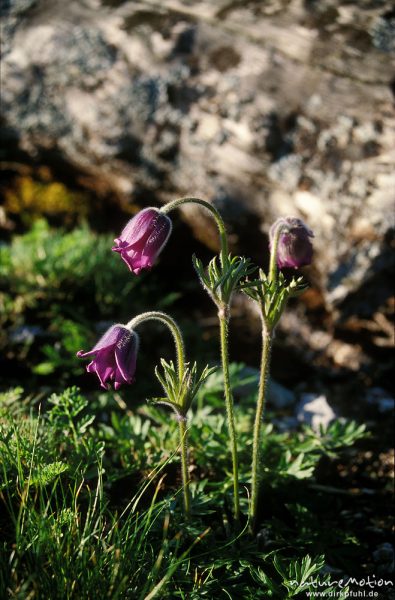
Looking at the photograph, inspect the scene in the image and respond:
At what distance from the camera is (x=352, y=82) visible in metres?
3.68

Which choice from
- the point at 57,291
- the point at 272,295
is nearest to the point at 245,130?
the point at 57,291

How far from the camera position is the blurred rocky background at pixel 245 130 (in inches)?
143

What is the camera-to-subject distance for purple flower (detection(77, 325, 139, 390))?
7.09 ft

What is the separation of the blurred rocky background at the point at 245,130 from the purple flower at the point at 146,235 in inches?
66.9

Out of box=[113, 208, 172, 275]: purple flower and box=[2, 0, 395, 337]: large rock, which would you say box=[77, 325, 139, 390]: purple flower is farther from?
box=[2, 0, 395, 337]: large rock

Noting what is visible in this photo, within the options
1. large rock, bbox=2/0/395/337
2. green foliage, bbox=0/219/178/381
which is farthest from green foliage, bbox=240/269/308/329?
green foliage, bbox=0/219/178/381

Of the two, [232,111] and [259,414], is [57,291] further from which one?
[259,414]

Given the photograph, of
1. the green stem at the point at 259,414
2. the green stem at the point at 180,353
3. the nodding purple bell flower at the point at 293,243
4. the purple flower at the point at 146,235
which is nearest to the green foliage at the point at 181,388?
the green stem at the point at 180,353

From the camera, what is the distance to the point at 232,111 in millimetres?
3859

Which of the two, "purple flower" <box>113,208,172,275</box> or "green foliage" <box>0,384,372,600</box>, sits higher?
"purple flower" <box>113,208,172,275</box>

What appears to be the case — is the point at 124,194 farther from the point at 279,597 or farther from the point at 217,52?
the point at 279,597

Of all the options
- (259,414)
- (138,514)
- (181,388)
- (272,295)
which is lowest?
(138,514)

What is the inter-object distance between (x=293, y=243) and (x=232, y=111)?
1785mm

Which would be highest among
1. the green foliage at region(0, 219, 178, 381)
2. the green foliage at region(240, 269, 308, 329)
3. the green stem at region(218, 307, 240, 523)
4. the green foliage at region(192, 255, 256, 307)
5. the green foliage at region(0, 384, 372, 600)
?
the green foliage at region(192, 255, 256, 307)
